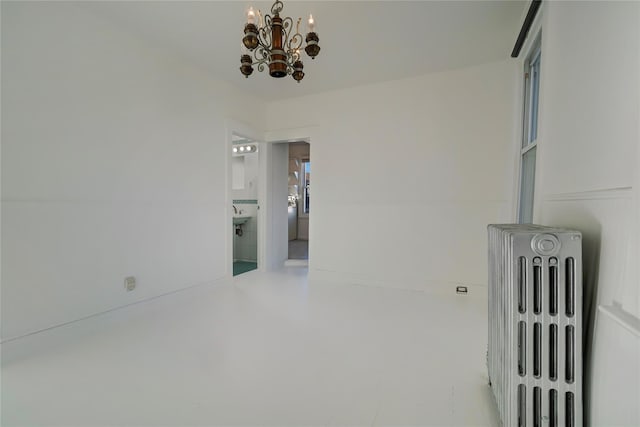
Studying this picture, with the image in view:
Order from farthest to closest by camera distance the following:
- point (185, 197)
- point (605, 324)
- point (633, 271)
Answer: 1. point (185, 197)
2. point (605, 324)
3. point (633, 271)

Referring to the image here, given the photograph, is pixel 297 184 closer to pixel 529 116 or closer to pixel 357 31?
pixel 357 31

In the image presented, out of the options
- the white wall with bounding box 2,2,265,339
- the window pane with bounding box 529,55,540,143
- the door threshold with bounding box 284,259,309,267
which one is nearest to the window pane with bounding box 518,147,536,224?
the window pane with bounding box 529,55,540,143

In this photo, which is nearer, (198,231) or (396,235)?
(198,231)

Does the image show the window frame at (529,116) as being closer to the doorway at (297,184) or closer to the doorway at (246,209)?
the doorway at (246,209)

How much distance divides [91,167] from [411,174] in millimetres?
3369

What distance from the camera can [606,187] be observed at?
96cm

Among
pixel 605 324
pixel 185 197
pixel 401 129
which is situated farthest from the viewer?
pixel 401 129

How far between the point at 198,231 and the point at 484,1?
11.7ft

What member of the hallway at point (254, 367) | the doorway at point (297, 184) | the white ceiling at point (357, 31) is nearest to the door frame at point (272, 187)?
the white ceiling at point (357, 31)

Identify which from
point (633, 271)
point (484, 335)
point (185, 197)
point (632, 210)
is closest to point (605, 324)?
point (633, 271)

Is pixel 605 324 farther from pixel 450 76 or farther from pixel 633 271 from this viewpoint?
pixel 450 76

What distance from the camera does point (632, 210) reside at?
2.63 ft

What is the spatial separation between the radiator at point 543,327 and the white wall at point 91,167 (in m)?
2.95

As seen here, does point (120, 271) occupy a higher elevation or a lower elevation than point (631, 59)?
lower
